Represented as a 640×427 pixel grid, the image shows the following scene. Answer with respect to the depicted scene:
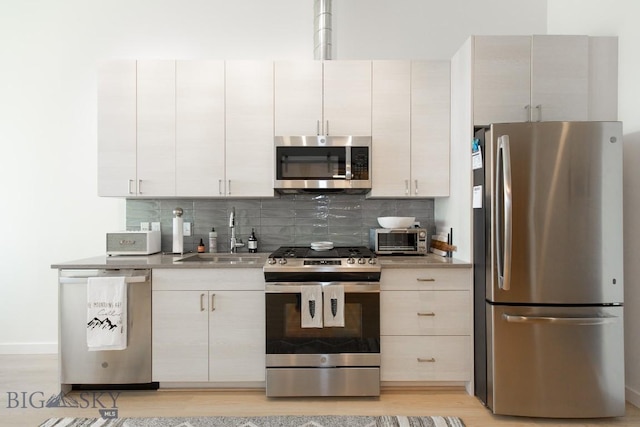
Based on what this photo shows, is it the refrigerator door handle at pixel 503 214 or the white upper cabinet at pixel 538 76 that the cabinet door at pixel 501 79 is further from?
the refrigerator door handle at pixel 503 214

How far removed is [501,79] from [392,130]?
85cm

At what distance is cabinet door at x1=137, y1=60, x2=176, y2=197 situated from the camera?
288 centimetres

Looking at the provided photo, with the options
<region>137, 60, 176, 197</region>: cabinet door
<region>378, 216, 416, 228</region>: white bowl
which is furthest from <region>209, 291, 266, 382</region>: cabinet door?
<region>378, 216, 416, 228</region>: white bowl

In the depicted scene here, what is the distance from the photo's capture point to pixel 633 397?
2.43 metres

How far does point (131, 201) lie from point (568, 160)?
11.4 feet

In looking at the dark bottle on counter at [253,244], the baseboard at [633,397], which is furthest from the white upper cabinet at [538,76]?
the dark bottle on counter at [253,244]

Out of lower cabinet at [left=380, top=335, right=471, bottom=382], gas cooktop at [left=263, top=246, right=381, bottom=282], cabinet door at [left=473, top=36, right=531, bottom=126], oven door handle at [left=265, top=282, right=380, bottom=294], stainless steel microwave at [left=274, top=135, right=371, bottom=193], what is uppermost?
cabinet door at [left=473, top=36, right=531, bottom=126]

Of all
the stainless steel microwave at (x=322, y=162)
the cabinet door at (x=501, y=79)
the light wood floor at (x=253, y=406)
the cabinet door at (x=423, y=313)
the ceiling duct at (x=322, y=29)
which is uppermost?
the ceiling duct at (x=322, y=29)

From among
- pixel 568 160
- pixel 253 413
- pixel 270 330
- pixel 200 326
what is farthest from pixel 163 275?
pixel 568 160

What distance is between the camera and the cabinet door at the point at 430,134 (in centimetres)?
291

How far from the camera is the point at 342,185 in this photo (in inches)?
113

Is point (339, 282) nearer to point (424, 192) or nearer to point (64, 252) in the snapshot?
point (424, 192)

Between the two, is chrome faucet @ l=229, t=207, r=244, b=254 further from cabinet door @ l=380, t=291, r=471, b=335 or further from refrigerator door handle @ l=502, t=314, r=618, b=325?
refrigerator door handle @ l=502, t=314, r=618, b=325

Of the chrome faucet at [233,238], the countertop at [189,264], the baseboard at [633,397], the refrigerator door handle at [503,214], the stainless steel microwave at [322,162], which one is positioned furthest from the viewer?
the chrome faucet at [233,238]
